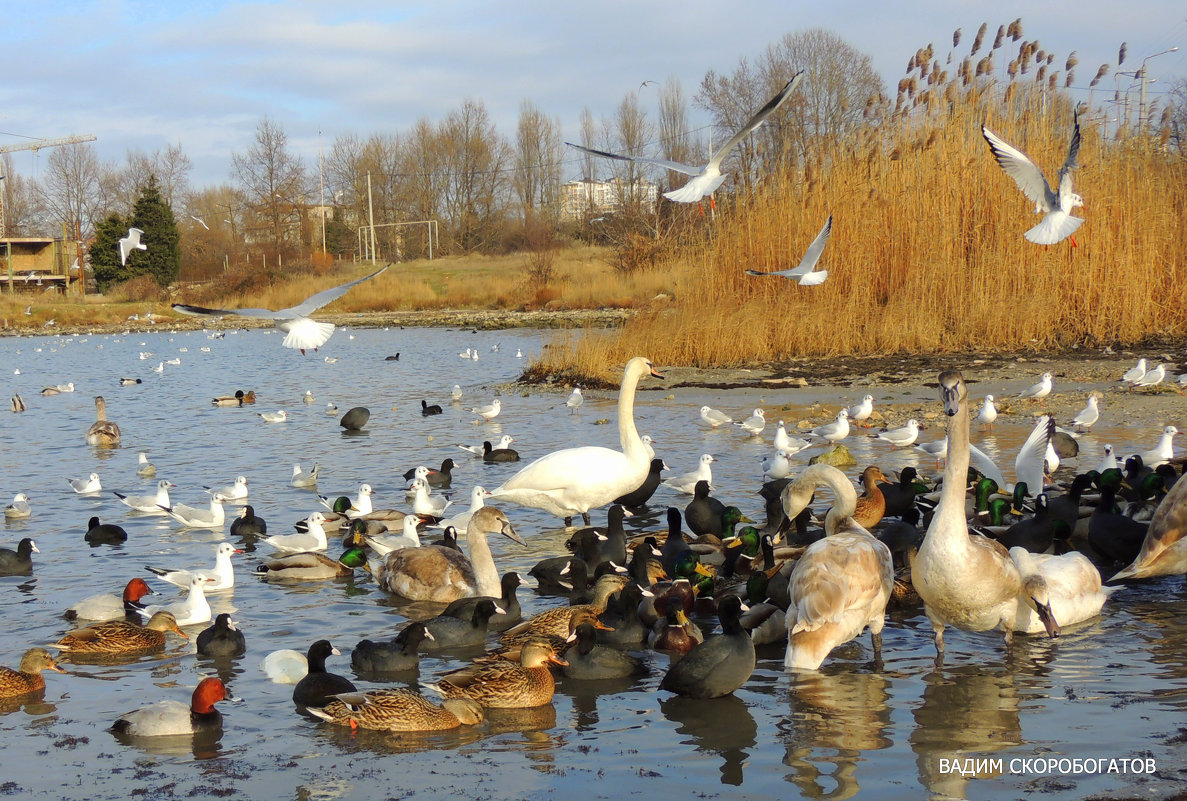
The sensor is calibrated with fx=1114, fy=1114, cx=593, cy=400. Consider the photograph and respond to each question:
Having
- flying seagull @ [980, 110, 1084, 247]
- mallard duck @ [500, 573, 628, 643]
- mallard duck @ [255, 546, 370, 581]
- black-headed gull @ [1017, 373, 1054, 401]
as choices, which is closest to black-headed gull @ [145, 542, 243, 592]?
mallard duck @ [255, 546, 370, 581]

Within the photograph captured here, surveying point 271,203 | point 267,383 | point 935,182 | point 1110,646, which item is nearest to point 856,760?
point 1110,646

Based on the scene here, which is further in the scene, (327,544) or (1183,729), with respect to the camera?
(327,544)

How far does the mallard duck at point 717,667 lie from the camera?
527 centimetres

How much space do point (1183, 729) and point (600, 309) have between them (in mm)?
37572

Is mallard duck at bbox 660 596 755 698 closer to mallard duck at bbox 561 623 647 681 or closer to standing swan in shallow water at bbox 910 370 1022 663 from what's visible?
mallard duck at bbox 561 623 647 681

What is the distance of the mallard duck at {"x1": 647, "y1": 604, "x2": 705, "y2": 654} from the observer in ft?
20.6

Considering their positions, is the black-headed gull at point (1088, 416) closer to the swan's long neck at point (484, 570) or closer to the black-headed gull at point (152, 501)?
the swan's long neck at point (484, 570)

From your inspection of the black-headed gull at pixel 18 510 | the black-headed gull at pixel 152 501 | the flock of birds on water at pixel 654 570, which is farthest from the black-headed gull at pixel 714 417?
the black-headed gull at pixel 18 510

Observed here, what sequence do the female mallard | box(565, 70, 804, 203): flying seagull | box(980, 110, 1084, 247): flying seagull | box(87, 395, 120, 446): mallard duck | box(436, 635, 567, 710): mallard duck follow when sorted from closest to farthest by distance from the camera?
the female mallard → box(436, 635, 567, 710): mallard duck → box(565, 70, 804, 203): flying seagull → box(980, 110, 1084, 247): flying seagull → box(87, 395, 120, 446): mallard duck

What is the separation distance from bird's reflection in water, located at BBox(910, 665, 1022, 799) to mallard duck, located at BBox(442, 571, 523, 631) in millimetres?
2624

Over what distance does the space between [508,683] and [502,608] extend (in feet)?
4.92

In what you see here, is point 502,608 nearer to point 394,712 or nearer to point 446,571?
point 446,571

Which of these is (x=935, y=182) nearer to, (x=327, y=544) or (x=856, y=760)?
(x=327, y=544)

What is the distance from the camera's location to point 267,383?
25656 mm
